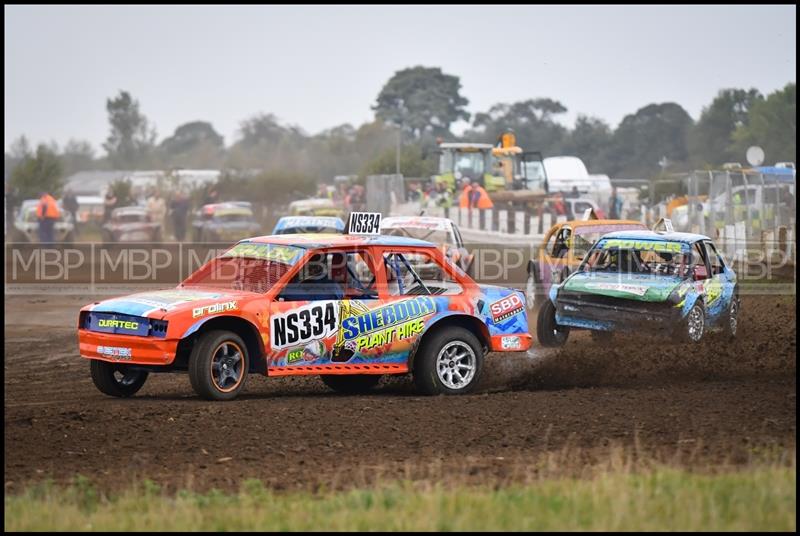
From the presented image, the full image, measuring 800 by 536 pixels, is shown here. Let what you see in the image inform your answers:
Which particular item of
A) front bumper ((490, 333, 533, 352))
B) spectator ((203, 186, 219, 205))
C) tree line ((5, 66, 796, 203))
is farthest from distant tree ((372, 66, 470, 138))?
front bumper ((490, 333, 533, 352))

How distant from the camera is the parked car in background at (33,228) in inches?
1563

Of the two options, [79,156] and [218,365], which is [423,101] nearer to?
[79,156]

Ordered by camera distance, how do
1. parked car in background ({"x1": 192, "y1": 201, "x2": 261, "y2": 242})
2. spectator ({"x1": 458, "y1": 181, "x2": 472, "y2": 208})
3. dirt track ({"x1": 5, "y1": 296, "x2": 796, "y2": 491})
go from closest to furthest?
dirt track ({"x1": 5, "y1": 296, "x2": 796, "y2": 491})
spectator ({"x1": 458, "y1": 181, "x2": 472, "y2": 208})
parked car in background ({"x1": 192, "y1": 201, "x2": 261, "y2": 242})

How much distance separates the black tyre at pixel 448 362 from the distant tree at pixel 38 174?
126 feet

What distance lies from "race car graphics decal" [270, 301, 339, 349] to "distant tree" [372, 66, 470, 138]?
72239mm

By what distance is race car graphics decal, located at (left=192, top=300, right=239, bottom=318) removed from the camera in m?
10.4

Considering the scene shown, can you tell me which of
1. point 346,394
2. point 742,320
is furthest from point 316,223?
point 346,394

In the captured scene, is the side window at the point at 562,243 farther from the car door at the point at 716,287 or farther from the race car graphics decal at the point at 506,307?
the race car graphics decal at the point at 506,307

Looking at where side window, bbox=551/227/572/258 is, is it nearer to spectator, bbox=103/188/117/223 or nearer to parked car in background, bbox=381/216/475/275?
parked car in background, bbox=381/216/475/275

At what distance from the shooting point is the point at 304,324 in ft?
36.0

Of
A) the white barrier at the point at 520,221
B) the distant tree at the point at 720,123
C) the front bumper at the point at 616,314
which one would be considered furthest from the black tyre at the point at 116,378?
the distant tree at the point at 720,123

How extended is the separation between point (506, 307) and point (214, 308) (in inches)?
120

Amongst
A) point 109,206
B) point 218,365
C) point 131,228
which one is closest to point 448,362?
point 218,365

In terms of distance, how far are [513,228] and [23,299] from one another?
16361mm
